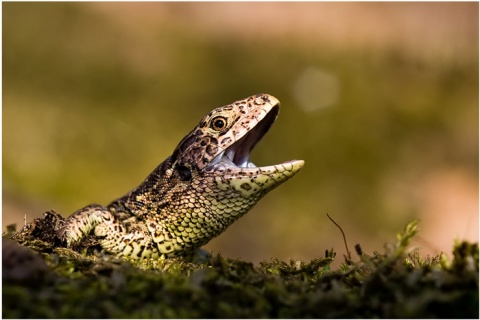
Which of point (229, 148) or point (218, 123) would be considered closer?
point (218, 123)

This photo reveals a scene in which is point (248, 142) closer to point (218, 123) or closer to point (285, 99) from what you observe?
point (218, 123)

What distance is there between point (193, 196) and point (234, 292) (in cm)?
238

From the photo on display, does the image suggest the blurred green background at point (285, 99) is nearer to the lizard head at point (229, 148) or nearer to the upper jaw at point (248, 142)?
the upper jaw at point (248, 142)

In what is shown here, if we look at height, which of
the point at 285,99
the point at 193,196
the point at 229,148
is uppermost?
the point at 285,99

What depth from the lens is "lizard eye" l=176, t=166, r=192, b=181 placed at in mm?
5605

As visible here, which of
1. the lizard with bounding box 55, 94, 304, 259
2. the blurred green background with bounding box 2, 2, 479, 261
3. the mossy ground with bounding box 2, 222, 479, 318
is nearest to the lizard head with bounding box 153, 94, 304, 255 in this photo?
the lizard with bounding box 55, 94, 304, 259

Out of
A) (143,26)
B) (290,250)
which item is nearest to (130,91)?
(143,26)

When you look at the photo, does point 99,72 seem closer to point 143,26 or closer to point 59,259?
point 143,26

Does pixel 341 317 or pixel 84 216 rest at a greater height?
pixel 84 216

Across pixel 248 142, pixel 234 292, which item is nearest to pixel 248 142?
pixel 248 142

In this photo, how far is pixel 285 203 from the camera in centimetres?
1580

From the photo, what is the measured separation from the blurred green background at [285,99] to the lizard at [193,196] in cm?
890

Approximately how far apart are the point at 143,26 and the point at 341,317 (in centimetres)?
1547

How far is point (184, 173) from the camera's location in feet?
18.5
